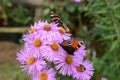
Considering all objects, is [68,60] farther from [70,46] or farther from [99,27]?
[99,27]

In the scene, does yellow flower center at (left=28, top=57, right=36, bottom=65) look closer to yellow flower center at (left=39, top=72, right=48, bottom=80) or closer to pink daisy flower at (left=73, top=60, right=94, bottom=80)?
yellow flower center at (left=39, top=72, right=48, bottom=80)

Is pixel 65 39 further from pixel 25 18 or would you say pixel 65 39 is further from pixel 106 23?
pixel 25 18

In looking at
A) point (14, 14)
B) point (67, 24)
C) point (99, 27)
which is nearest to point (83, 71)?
point (99, 27)

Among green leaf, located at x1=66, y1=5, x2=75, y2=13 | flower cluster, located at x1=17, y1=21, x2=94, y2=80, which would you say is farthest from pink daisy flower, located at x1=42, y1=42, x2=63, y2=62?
green leaf, located at x1=66, y1=5, x2=75, y2=13

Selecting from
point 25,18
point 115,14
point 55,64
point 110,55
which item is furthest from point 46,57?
point 25,18

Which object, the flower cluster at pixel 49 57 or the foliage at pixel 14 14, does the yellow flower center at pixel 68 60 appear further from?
the foliage at pixel 14 14

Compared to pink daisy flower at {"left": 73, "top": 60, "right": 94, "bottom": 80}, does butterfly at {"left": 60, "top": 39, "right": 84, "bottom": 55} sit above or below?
above

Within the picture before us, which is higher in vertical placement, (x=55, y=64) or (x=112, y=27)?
(x=112, y=27)
